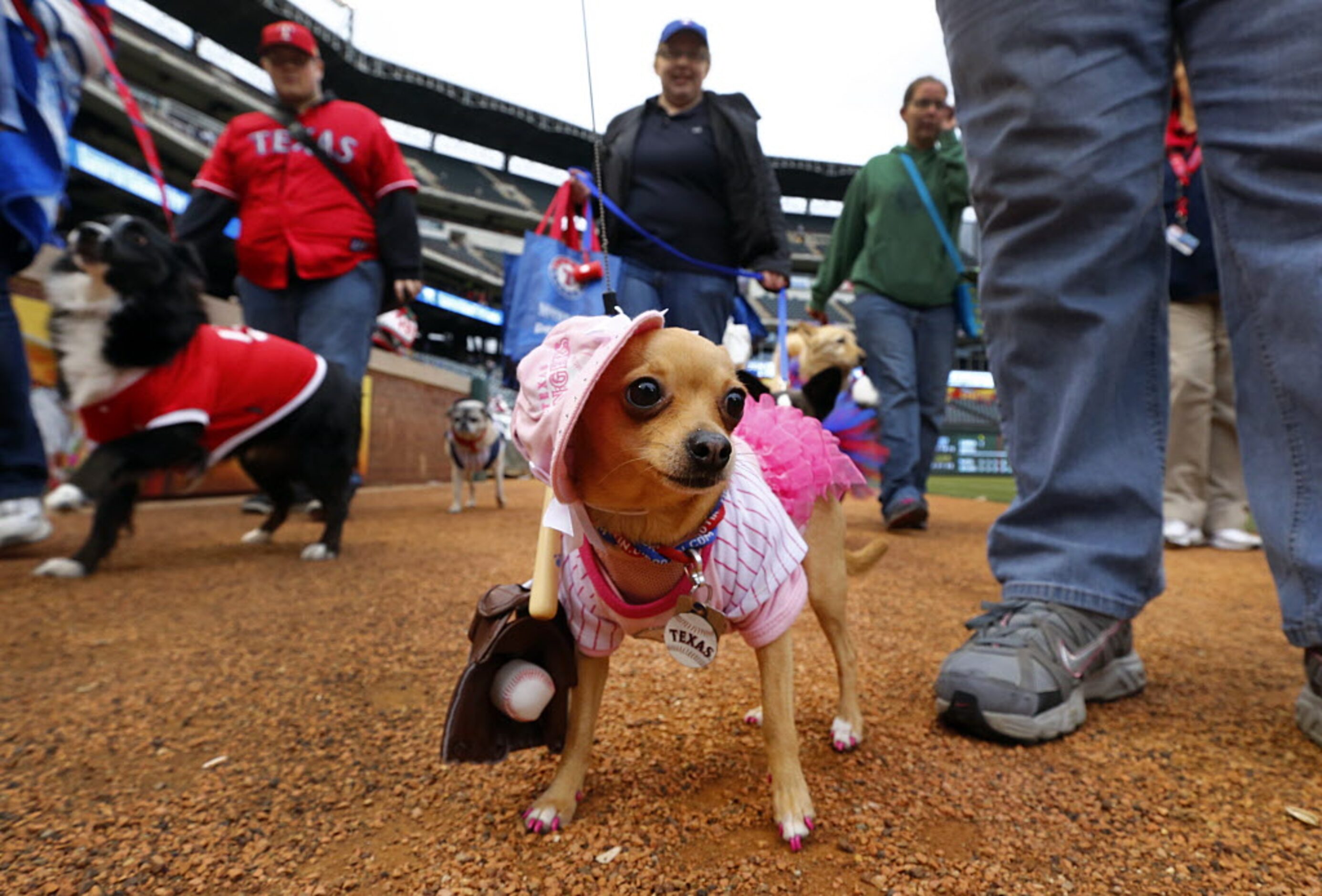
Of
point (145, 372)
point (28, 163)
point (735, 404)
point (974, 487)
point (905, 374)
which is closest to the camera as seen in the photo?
point (735, 404)

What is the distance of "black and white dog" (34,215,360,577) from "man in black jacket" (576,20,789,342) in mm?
1605

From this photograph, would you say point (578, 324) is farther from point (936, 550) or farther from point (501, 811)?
point (936, 550)

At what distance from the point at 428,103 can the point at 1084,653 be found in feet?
98.4

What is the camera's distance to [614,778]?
120cm

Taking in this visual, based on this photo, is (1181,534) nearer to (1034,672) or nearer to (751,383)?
(1034,672)

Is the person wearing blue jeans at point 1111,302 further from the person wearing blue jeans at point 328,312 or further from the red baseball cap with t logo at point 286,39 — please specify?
the red baseball cap with t logo at point 286,39

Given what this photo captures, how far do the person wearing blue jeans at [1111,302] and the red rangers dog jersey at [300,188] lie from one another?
9.43 feet

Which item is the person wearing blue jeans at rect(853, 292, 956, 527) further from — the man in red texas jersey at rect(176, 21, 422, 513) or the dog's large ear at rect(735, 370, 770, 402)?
the dog's large ear at rect(735, 370, 770, 402)

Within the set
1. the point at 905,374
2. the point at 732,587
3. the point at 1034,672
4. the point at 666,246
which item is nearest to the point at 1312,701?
the point at 1034,672

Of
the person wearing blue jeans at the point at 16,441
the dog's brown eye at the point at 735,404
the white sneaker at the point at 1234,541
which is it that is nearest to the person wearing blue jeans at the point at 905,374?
the white sneaker at the point at 1234,541

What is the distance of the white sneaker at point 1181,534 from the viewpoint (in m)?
4.14

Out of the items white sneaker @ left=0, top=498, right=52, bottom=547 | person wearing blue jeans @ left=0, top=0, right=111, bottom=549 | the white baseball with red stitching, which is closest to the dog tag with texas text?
the white baseball with red stitching

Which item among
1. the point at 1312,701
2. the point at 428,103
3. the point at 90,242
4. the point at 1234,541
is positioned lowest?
the point at 1234,541

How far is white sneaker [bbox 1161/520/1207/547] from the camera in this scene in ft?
13.6
